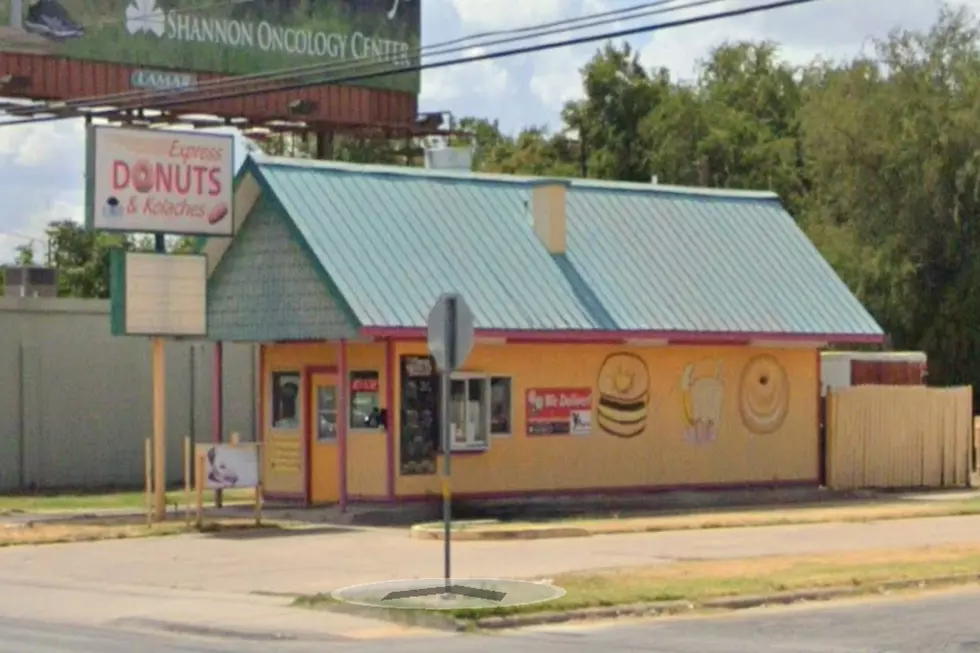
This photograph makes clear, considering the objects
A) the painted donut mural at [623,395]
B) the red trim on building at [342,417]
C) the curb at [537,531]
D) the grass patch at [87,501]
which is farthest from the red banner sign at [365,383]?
the painted donut mural at [623,395]

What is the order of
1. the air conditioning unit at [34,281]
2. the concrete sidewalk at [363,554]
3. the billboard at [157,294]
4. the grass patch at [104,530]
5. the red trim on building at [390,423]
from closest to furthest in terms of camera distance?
the concrete sidewalk at [363,554] → the grass patch at [104,530] → the billboard at [157,294] → the red trim on building at [390,423] → the air conditioning unit at [34,281]

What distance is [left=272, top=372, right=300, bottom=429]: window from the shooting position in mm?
30234

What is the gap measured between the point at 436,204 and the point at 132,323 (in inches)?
242

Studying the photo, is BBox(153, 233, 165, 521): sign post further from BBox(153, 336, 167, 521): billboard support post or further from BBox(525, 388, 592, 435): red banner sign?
BBox(525, 388, 592, 435): red banner sign

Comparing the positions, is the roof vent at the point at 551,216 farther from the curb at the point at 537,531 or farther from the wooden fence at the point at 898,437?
the wooden fence at the point at 898,437

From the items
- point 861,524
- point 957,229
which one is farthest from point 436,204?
point 957,229

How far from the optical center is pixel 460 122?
86.3 meters

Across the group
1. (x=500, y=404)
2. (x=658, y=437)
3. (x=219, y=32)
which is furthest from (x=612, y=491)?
(x=219, y=32)

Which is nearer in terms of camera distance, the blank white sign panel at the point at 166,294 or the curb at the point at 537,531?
the curb at the point at 537,531

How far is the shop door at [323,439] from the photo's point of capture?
2939cm

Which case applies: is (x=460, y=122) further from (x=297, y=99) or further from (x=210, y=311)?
(x=210, y=311)

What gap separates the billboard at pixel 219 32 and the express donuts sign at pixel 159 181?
13.0 m

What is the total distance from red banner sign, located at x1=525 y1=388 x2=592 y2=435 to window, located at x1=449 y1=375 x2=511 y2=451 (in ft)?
1.55

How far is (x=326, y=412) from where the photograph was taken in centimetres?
2958
